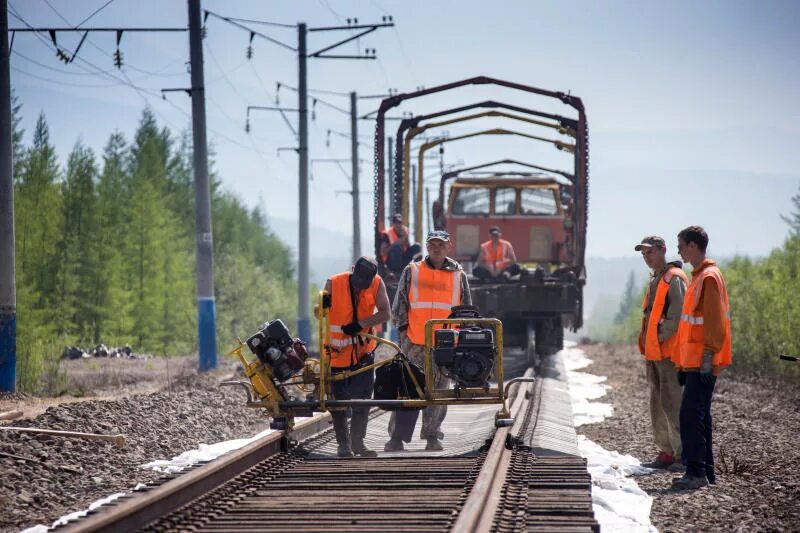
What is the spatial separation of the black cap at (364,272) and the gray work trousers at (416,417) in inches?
40.6

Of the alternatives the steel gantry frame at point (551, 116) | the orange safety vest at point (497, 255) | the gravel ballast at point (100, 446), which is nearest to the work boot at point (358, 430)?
the gravel ballast at point (100, 446)

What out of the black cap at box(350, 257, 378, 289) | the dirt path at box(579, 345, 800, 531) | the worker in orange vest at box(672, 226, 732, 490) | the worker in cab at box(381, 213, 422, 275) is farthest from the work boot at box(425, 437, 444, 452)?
the worker in cab at box(381, 213, 422, 275)

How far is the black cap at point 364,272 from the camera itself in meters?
9.78

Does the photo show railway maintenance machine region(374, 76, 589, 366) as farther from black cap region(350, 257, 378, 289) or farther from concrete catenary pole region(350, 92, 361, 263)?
concrete catenary pole region(350, 92, 361, 263)

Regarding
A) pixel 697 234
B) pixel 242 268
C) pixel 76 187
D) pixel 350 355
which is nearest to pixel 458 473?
pixel 350 355

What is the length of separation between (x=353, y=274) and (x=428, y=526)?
11.6 feet

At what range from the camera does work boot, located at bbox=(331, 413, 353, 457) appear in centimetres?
984

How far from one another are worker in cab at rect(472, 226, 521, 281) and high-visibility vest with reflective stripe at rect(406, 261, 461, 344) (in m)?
9.66

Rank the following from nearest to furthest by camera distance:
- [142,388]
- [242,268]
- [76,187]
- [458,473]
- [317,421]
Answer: [458,473] < [317,421] < [142,388] < [76,187] < [242,268]

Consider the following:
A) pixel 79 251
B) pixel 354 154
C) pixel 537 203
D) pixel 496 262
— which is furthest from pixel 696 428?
pixel 79 251

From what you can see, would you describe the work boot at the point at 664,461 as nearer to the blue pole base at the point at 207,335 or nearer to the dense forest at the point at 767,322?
the dense forest at the point at 767,322

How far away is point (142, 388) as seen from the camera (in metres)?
19.2

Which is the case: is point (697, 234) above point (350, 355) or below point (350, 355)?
above

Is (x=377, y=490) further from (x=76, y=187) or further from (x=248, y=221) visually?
(x=248, y=221)
